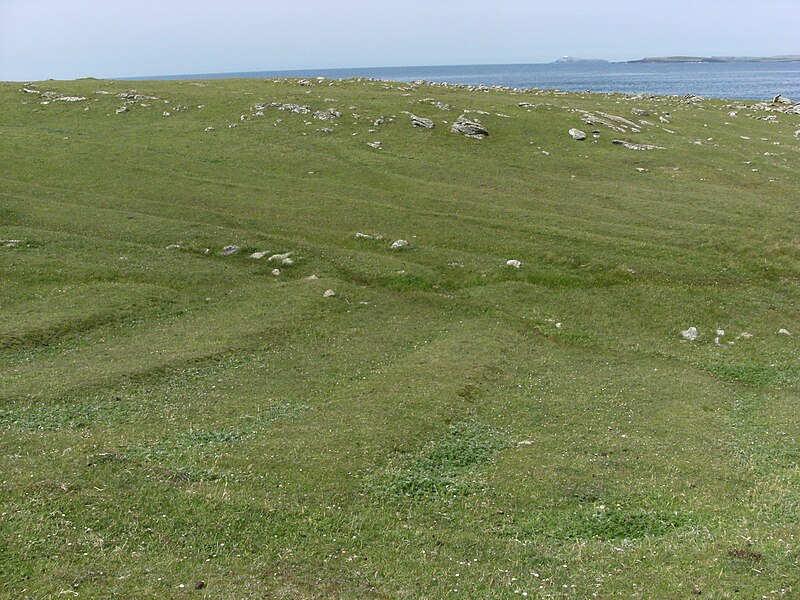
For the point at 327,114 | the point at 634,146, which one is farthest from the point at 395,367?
the point at 327,114

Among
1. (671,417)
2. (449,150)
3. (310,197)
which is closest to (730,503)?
(671,417)

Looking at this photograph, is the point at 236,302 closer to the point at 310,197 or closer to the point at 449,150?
the point at 310,197

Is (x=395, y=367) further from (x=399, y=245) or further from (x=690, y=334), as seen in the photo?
(x=690, y=334)

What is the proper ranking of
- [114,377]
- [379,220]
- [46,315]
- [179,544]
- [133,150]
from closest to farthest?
[179,544] < [114,377] < [46,315] < [379,220] < [133,150]

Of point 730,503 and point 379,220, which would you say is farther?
point 379,220

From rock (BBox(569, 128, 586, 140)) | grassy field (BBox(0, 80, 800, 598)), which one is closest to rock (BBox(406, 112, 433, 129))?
grassy field (BBox(0, 80, 800, 598))

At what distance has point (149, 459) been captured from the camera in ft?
67.1

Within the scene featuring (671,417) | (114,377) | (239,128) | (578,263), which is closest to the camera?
(671,417)

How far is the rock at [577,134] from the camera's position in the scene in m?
72.7

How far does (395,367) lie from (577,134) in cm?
5282

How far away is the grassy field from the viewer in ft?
52.8

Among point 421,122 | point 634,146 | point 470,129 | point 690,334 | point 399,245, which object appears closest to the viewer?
point 690,334

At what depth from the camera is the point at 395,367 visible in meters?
30.6

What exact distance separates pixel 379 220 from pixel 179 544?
37.3m
